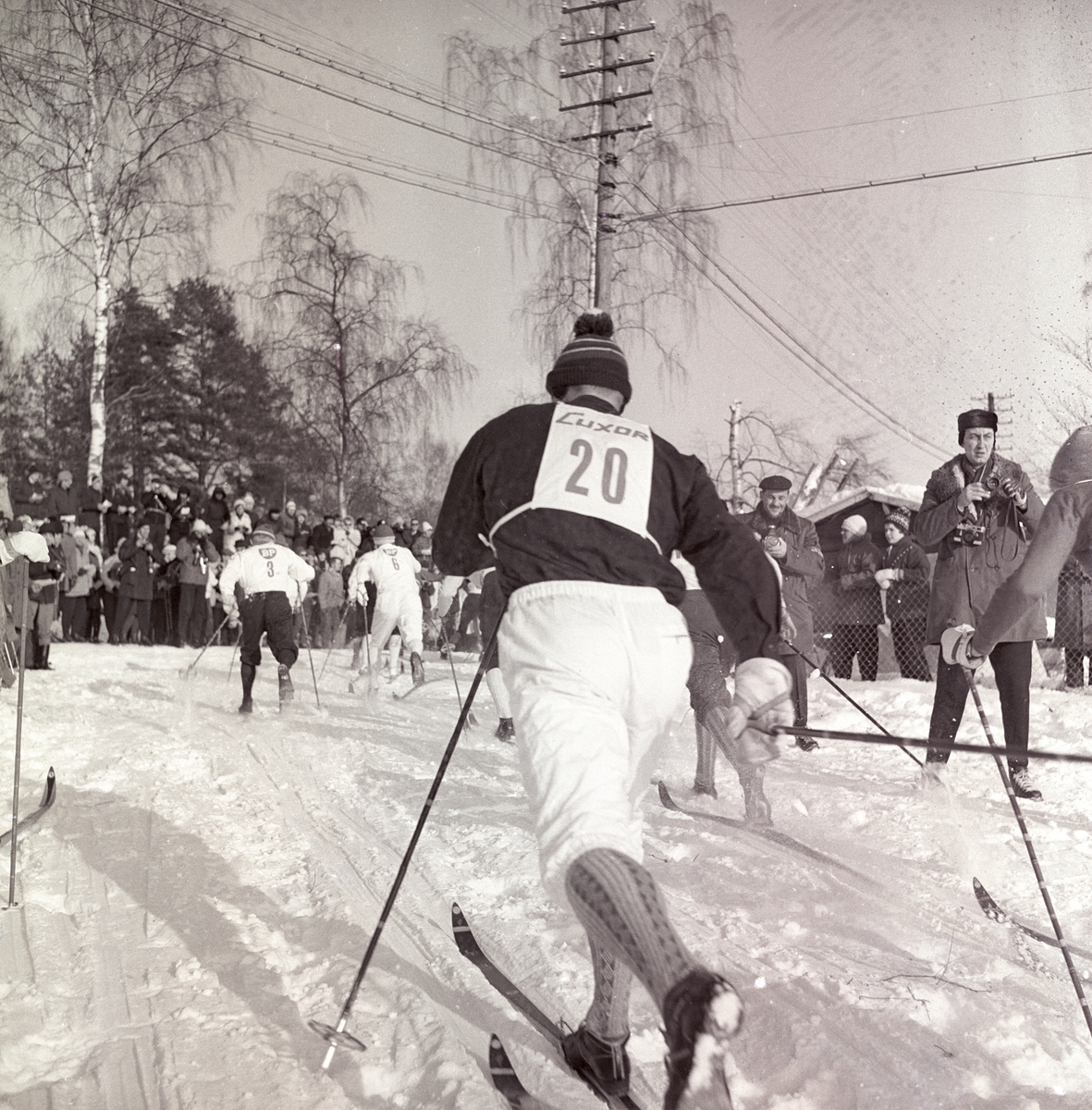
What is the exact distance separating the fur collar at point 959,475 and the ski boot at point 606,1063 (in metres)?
3.17

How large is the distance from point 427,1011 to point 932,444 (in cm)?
627

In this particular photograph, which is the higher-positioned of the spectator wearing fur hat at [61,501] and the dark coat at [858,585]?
the spectator wearing fur hat at [61,501]

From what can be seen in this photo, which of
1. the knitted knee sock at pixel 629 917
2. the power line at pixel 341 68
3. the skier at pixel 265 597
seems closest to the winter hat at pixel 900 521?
the power line at pixel 341 68

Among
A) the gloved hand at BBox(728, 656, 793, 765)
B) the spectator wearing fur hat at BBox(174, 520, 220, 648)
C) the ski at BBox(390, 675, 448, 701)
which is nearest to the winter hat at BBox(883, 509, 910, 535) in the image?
the ski at BBox(390, 675, 448, 701)

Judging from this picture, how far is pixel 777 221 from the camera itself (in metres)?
5.98

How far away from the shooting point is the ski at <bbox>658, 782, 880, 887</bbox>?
135 inches

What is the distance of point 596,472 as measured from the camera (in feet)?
6.26

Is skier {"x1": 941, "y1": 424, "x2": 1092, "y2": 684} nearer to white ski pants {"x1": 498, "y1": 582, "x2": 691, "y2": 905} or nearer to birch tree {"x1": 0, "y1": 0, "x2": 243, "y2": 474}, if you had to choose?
white ski pants {"x1": 498, "y1": 582, "x2": 691, "y2": 905}

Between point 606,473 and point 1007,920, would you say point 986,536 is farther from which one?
point 606,473

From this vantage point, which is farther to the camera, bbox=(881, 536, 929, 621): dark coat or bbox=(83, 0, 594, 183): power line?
bbox=(881, 536, 929, 621): dark coat

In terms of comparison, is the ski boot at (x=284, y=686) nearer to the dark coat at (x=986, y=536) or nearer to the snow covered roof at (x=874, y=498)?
the dark coat at (x=986, y=536)

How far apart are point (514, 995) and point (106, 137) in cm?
1049

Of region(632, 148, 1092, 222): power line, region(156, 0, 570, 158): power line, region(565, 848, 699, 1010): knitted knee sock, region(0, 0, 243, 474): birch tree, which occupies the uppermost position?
region(0, 0, 243, 474): birch tree

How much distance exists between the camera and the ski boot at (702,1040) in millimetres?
1313
